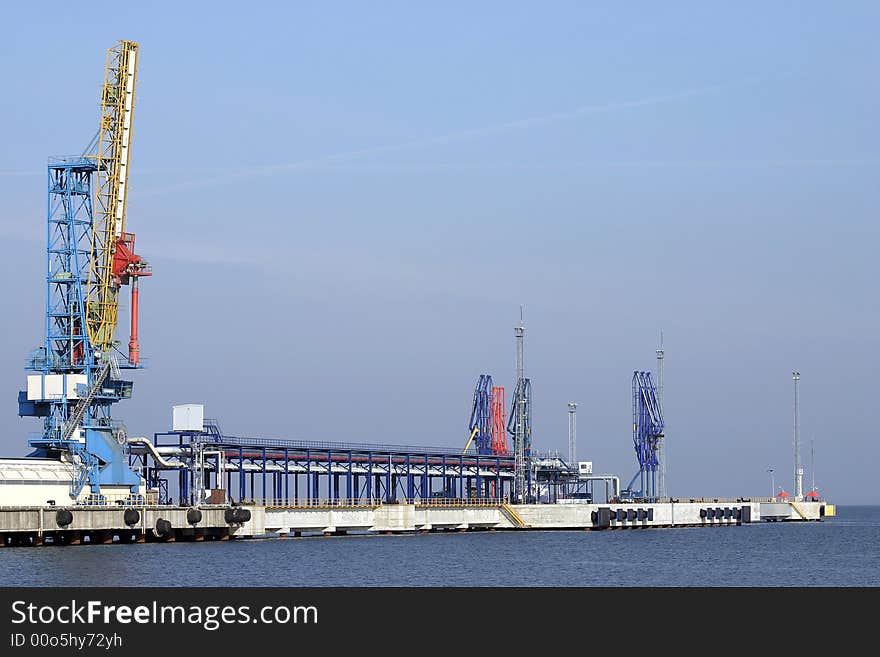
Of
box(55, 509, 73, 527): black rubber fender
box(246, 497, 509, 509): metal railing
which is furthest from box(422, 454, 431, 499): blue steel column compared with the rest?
box(55, 509, 73, 527): black rubber fender

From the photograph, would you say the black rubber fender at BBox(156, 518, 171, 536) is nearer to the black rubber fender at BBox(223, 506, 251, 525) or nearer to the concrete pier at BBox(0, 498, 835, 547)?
the concrete pier at BBox(0, 498, 835, 547)

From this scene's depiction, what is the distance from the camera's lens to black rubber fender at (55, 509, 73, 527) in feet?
349

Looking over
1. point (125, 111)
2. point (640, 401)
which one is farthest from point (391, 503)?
point (640, 401)

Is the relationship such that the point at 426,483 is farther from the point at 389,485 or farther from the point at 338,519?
the point at 338,519

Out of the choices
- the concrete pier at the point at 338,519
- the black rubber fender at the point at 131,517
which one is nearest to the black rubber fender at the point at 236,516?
the concrete pier at the point at 338,519

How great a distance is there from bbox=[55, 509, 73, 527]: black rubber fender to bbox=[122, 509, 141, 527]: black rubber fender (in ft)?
17.6

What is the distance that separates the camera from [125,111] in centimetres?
12331

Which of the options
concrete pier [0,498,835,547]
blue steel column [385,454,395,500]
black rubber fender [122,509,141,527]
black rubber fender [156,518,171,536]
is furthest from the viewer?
blue steel column [385,454,395,500]

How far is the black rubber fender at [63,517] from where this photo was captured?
4183 inches

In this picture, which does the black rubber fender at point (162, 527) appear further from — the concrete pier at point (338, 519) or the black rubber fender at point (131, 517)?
the black rubber fender at point (131, 517)

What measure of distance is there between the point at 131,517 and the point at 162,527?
3.18 metres

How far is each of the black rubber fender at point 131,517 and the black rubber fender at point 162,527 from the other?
2196 millimetres
